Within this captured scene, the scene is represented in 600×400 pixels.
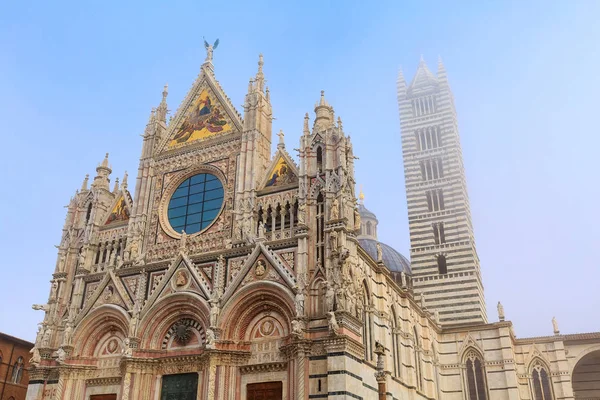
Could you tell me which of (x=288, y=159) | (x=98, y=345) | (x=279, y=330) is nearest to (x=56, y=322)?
(x=98, y=345)

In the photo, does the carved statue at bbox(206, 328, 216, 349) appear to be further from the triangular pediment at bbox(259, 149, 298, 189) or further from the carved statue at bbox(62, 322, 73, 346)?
the carved statue at bbox(62, 322, 73, 346)

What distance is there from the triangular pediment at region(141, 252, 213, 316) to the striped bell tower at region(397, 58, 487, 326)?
18.9 meters

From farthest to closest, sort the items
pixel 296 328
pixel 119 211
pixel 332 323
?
pixel 119 211, pixel 296 328, pixel 332 323

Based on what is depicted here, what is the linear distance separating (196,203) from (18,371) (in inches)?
634

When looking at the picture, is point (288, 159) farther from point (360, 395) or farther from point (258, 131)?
point (360, 395)

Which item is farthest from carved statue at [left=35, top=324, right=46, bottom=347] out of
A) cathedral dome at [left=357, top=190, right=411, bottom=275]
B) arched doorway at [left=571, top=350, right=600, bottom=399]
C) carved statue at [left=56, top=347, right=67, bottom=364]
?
arched doorway at [left=571, top=350, right=600, bottom=399]

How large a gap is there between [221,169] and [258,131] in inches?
96.3

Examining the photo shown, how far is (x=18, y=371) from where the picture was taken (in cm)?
3281

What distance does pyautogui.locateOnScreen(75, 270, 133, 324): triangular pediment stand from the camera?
25266 mm

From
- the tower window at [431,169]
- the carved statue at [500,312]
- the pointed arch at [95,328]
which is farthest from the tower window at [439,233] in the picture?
the pointed arch at [95,328]

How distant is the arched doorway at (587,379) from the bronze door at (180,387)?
27.0 metres

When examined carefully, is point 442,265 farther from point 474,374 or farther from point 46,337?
point 46,337

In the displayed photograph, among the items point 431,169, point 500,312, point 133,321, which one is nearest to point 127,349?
point 133,321

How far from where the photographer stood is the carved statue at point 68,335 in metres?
24.7
